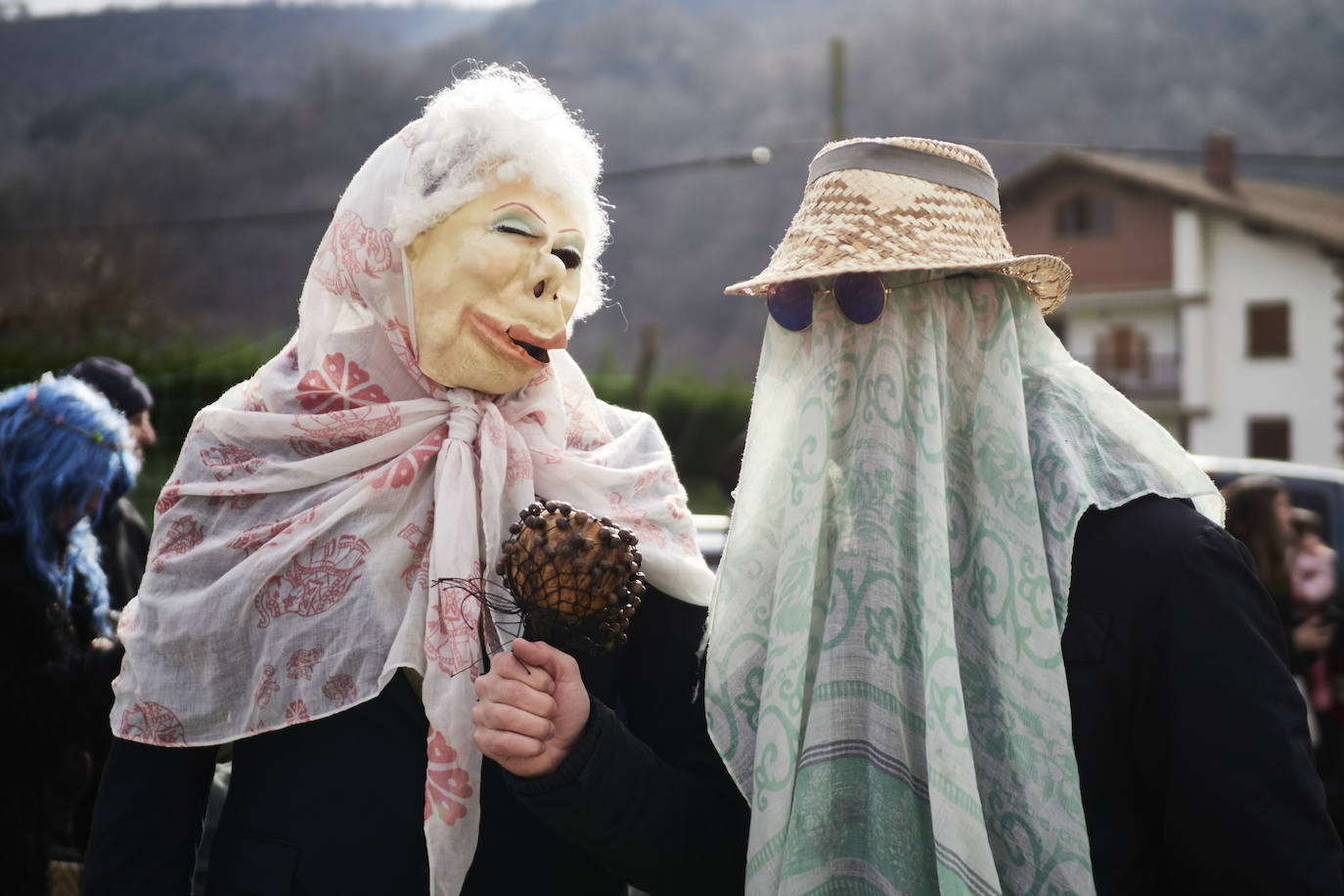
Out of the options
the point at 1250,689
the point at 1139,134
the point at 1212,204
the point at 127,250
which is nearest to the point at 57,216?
the point at 127,250

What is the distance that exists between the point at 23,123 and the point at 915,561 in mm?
68535

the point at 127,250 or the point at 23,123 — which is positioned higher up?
the point at 23,123

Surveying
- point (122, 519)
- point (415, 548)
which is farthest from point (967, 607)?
point (122, 519)

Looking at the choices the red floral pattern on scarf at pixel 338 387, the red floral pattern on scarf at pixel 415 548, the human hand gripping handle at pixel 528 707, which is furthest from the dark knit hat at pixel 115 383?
the human hand gripping handle at pixel 528 707

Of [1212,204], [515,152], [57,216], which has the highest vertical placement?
[57,216]

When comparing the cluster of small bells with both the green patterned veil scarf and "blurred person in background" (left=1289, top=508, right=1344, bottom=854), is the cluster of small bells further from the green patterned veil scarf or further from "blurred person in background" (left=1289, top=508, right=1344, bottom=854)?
"blurred person in background" (left=1289, top=508, right=1344, bottom=854)

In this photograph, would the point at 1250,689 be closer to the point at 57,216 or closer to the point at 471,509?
the point at 471,509

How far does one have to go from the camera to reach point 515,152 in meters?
1.98

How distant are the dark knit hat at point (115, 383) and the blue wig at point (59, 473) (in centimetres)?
130

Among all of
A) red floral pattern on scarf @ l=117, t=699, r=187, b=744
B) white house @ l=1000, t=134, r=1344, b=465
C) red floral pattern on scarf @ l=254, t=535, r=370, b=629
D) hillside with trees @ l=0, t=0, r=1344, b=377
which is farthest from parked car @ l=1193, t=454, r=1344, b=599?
hillside with trees @ l=0, t=0, r=1344, b=377

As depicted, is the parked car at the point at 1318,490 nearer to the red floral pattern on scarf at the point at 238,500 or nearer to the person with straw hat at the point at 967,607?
the person with straw hat at the point at 967,607

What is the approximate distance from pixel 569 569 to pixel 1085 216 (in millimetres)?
30537

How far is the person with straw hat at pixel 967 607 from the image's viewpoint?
1.46m

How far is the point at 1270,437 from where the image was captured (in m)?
26.8
